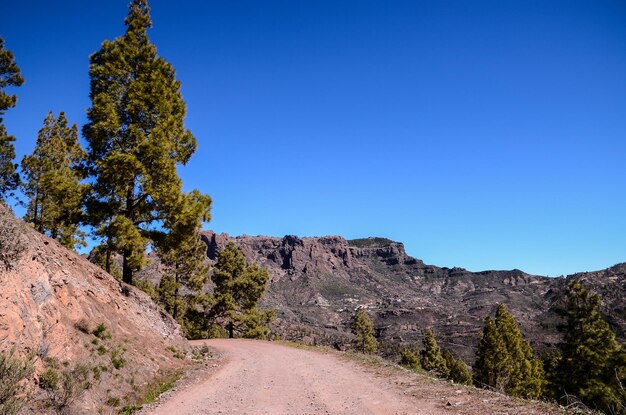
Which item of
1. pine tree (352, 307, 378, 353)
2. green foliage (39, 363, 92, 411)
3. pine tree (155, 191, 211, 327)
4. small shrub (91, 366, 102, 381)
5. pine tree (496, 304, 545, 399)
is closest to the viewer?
green foliage (39, 363, 92, 411)

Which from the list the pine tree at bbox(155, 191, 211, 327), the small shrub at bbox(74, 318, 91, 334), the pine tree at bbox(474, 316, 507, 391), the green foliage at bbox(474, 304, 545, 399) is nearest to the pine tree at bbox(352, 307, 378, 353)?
the green foliage at bbox(474, 304, 545, 399)

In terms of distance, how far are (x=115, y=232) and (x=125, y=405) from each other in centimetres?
868

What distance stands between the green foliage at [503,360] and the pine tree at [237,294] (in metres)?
26.2

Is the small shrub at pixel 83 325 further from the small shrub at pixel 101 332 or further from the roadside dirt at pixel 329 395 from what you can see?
the roadside dirt at pixel 329 395

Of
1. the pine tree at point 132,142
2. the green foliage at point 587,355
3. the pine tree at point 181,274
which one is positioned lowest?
the green foliage at point 587,355

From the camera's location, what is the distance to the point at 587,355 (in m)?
30.1

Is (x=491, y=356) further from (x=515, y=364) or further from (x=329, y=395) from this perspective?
(x=329, y=395)

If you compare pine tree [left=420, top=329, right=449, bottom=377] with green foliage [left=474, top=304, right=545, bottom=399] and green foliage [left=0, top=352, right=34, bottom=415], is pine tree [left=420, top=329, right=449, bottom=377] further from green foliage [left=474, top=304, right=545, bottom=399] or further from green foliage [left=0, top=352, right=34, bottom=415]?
green foliage [left=0, top=352, right=34, bottom=415]

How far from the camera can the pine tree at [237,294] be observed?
40.7m

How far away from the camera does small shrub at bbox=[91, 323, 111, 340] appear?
41.4ft

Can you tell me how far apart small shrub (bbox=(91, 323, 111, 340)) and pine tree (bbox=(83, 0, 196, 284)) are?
16.0 ft

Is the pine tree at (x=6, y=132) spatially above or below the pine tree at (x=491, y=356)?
above

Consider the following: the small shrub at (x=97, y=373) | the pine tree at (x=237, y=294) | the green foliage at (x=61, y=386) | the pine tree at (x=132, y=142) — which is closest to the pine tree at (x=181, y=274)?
the pine tree at (x=237, y=294)

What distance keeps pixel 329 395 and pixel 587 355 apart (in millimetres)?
29393
